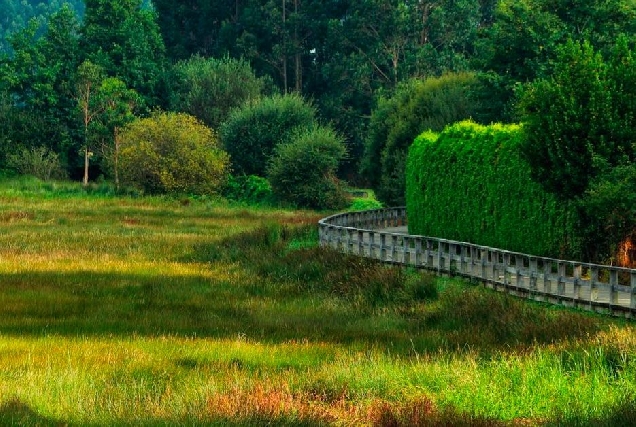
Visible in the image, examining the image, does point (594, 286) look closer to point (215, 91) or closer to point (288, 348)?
point (288, 348)

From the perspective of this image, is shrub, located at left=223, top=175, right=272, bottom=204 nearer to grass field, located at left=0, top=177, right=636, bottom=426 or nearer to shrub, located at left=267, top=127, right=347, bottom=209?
shrub, located at left=267, top=127, right=347, bottom=209

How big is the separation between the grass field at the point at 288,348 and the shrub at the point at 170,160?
134 feet

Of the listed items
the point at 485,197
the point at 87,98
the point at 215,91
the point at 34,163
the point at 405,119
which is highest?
the point at 215,91

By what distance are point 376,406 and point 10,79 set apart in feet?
279

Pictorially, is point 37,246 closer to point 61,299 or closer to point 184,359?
point 61,299

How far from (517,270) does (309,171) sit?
49.1m

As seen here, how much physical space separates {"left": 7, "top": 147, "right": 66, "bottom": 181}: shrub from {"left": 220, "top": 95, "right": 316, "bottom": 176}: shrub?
46.7ft

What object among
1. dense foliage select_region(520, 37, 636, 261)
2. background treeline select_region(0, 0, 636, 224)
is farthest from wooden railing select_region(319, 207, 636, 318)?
background treeline select_region(0, 0, 636, 224)

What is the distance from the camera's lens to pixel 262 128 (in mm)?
85750

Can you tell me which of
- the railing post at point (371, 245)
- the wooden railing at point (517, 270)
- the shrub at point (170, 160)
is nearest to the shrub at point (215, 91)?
the shrub at point (170, 160)

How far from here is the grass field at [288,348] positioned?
1428 centimetres

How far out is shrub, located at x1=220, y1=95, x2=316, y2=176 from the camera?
85.9 m

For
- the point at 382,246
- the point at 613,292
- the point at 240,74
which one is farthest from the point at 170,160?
the point at 613,292

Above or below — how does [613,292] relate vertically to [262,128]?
below
